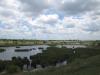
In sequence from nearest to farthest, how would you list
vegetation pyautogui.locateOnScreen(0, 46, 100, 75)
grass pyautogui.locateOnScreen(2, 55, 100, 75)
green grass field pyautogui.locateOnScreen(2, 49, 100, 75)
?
Result: grass pyautogui.locateOnScreen(2, 55, 100, 75) → green grass field pyautogui.locateOnScreen(2, 49, 100, 75) → vegetation pyautogui.locateOnScreen(0, 46, 100, 75)

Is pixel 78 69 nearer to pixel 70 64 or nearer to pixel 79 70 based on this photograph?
pixel 79 70

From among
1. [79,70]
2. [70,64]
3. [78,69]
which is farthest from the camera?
[70,64]

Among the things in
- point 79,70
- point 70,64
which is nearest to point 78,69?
point 79,70

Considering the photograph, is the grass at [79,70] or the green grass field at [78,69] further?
the green grass field at [78,69]

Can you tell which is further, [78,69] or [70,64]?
[70,64]

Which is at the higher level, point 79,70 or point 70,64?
point 79,70

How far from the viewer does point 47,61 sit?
68.2m

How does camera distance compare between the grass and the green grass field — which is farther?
the green grass field

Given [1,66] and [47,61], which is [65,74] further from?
[47,61]

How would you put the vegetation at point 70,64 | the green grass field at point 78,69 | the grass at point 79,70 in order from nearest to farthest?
1. the grass at point 79,70
2. the green grass field at point 78,69
3. the vegetation at point 70,64

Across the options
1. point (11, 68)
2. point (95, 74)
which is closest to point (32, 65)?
point (11, 68)

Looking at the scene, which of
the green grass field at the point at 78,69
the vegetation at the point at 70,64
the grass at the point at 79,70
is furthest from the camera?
the vegetation at the point at 70,64

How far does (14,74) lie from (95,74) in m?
19.9

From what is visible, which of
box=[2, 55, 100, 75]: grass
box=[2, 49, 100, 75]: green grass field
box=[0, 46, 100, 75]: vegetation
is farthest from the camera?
box=[0, 46, 100, 75]: vegetation
